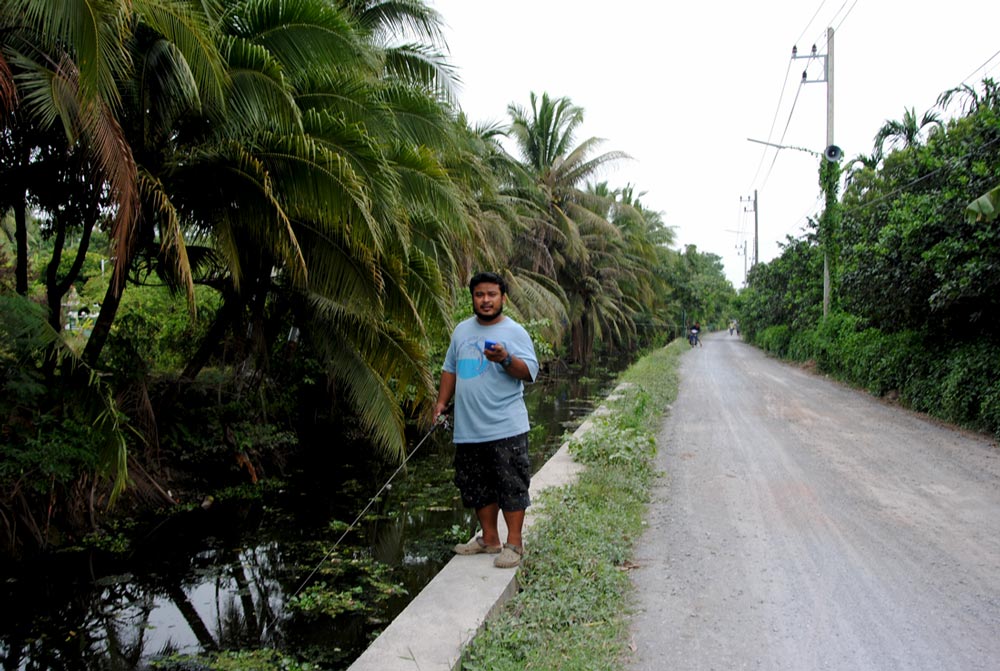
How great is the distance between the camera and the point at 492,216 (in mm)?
17438

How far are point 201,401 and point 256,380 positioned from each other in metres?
0.88

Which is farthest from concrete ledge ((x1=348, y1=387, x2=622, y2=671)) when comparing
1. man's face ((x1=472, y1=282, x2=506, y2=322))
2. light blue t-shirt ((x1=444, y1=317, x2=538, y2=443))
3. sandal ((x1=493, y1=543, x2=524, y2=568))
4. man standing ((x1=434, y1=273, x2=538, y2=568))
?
man's face ((x1=472, y1=282, x2=506, y2=322))

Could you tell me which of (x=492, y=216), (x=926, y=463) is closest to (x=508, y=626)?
(x=926, y=463)

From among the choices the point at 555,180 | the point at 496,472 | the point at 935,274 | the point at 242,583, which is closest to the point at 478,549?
the point at 496,472

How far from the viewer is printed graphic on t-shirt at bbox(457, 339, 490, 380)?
4.39 metres

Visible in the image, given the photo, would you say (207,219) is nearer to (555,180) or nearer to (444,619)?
(444,619)

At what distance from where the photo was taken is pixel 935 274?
40.1ft

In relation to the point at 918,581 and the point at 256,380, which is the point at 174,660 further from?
the point at 256,380

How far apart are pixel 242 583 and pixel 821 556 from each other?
188 inches

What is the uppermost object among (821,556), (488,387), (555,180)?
(555,180)

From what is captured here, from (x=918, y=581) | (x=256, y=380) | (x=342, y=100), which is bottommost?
(x=918, y=581)

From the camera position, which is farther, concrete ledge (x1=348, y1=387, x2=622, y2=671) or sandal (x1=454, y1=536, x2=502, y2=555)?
sandal (x1=454, y1=536, x2=502, y2=555)

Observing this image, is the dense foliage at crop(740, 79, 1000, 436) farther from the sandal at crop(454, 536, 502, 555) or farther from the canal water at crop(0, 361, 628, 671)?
the canal water at crop(0, 361, 628, 671)

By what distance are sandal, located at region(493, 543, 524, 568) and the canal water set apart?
124cm
